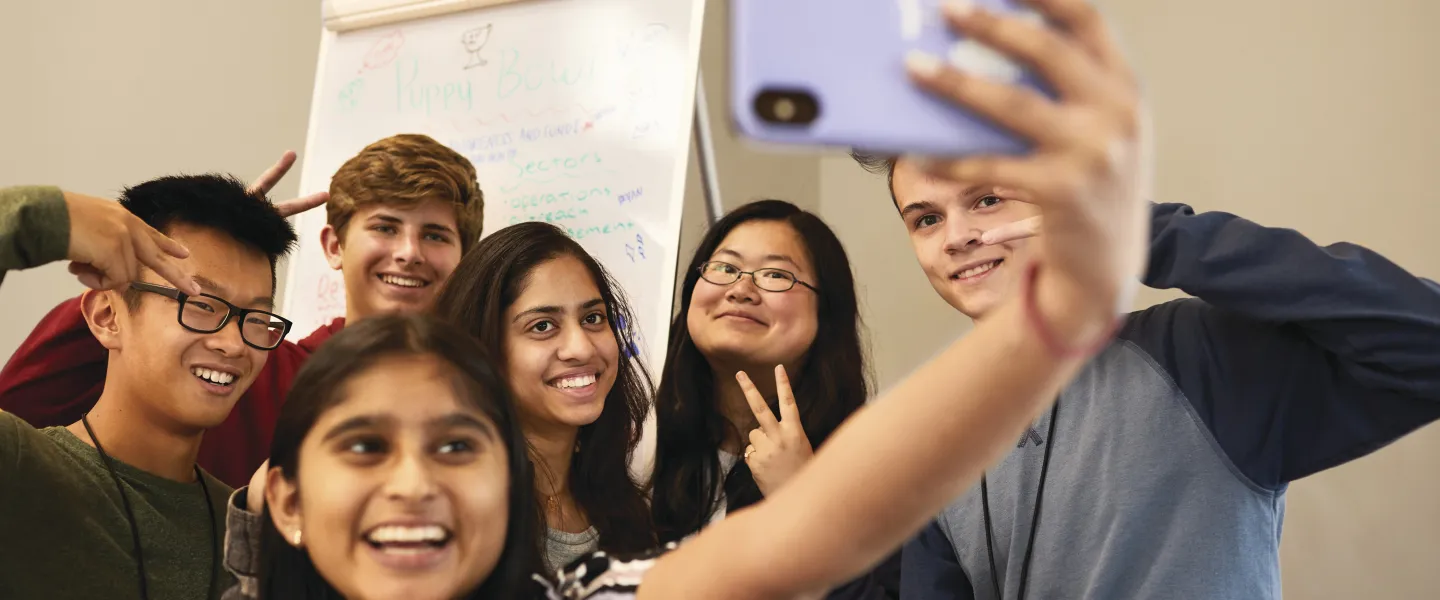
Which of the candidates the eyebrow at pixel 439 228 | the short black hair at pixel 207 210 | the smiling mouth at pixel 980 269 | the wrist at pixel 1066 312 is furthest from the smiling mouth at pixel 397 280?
the wrist at pixel 1066 312

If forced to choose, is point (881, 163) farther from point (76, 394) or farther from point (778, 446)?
point (76, 394)

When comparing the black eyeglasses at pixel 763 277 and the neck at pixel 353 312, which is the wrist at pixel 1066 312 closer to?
the black eyeglasses at pixel 763 277

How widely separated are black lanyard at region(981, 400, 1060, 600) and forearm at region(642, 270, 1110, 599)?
71 centimetres

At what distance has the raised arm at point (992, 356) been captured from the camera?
498 mm

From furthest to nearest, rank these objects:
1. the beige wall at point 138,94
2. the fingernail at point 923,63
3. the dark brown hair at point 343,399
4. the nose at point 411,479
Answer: the beige wall at point 138,94
the dark brown hair at point 343,399
the nose at point 411,479
the fingernail at point 923,63

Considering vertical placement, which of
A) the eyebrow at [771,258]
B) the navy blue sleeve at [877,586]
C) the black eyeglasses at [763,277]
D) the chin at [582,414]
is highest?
the eyebrow at [771,258]

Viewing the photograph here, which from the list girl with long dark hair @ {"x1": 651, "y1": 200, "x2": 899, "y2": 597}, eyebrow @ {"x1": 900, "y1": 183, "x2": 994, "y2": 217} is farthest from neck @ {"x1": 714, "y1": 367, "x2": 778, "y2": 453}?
eyebrow @ {"x1": 900, "y1": 183, "x2": 994, "y2": 217}

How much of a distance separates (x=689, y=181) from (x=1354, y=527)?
207cm

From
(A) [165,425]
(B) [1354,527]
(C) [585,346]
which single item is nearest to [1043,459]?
(C) [585,346]

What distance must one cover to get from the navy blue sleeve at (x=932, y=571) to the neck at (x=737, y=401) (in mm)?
500

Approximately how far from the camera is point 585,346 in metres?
1.69

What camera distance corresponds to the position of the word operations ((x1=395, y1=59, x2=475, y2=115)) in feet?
8.12

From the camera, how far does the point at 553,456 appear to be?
1.73 m

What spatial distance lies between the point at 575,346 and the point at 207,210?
0.57 metres
